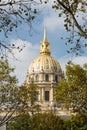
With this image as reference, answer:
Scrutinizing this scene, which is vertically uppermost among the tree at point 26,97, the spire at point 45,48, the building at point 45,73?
the spire at point 45,48

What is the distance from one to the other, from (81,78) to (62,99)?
7.62 feet

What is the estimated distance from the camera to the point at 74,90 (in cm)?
3984

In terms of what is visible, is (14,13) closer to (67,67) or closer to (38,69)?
(67,67)

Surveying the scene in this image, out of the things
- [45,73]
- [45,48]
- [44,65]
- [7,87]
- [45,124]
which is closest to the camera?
[7,87]

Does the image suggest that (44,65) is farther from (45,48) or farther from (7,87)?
(7,87)

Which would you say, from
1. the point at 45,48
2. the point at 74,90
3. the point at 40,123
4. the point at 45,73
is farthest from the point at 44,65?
the point at 74,90

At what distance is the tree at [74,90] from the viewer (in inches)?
1545

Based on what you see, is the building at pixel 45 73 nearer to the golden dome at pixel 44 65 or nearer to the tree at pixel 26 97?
the golden dome at pixel 44 65

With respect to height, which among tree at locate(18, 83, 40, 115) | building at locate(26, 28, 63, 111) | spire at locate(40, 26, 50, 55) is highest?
spire at locate(40, 26, 50, 55)

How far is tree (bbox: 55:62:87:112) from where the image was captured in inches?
1545

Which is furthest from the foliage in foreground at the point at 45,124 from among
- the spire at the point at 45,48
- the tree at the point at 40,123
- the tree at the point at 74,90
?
the spire at the point at 45,48

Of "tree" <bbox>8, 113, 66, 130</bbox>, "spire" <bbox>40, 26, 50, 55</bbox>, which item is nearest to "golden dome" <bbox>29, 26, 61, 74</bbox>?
"spire" <bbox>40, 26, 50, 55</bbox>

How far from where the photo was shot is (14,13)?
42.6 feet

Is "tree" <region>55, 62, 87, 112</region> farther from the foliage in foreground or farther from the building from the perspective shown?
the building
